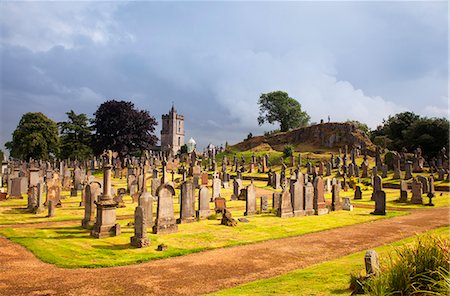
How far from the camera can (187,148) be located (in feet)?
360

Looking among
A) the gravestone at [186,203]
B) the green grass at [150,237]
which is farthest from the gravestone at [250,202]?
the gravestone at [186,203]

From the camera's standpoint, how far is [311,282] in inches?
303

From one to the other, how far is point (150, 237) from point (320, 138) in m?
67.5

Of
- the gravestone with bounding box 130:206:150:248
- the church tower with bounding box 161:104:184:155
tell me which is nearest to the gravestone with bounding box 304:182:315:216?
the gravestone with bounding box 130:206:150:248

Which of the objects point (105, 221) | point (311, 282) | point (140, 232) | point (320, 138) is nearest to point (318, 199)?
point (140, 232)

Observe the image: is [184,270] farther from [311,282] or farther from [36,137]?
[36,137]

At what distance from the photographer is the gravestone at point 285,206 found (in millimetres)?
17156

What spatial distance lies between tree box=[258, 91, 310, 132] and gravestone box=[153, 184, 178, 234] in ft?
272

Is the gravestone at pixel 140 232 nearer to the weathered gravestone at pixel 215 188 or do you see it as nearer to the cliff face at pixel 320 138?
the weathered gravestone at pixel 215 188

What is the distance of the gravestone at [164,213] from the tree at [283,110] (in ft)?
272

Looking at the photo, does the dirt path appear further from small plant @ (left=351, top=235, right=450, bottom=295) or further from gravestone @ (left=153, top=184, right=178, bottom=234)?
small plant @ (left=351, top=235, right=450, bottom=295)

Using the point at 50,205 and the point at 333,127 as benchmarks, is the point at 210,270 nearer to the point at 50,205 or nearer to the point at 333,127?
the point at 50,205

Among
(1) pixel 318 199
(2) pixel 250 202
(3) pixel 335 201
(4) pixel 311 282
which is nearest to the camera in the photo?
(4) pixel 311 282

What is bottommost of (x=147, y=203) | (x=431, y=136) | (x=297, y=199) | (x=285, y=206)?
(x=285, y=206)
